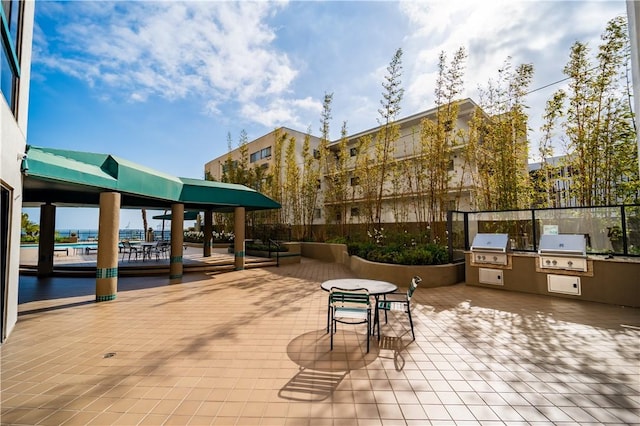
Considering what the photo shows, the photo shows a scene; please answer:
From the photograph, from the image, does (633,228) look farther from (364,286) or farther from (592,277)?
(364,286)

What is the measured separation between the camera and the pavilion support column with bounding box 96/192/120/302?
539 centimetres

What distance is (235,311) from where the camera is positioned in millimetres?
4805

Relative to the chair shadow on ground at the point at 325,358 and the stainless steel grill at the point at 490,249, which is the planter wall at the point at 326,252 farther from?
the chair shadow on ground at the point at 325,358

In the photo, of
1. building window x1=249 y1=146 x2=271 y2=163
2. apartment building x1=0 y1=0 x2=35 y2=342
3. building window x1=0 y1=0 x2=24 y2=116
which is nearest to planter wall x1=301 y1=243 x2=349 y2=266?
apartment building x1=0 y1=0 x2=35 y2=342

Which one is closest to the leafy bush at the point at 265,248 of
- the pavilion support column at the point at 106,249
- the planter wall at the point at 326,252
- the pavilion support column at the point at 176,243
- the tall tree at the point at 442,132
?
the planter wall at the point at 326,252

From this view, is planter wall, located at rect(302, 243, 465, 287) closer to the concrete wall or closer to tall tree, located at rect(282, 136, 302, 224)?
the concrete wall

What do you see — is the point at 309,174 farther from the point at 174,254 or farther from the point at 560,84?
the point at 560,84

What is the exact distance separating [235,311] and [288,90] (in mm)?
7367

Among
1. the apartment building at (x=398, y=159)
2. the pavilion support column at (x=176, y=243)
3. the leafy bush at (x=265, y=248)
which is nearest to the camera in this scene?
the pavilion support column at (x=176, y=243)

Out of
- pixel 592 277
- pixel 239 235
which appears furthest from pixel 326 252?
pixel 592 277

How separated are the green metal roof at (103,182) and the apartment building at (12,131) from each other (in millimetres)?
355

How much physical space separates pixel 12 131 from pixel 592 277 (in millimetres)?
9847

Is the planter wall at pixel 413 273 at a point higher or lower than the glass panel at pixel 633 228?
lower

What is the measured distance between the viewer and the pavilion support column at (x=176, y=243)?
25.0 ft
